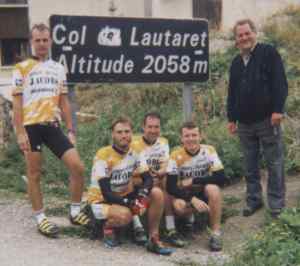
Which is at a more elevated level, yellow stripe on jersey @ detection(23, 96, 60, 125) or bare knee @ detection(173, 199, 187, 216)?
yellow stripe on jersey @ detection(23, 96, 60, 125)

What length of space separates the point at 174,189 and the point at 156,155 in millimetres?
414

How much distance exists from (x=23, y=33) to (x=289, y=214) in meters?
12.3

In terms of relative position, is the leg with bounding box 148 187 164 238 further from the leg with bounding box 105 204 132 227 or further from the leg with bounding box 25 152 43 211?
the leg with bounding box 25 152 43 211

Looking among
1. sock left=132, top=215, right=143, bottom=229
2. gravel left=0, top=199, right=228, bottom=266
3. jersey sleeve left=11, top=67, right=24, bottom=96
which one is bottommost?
gravel left=0, top=199, right=228, bottom=266

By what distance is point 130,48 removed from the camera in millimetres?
6684

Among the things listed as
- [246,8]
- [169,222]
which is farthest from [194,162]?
[246,8]

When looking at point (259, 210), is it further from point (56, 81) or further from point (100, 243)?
point (56, 81)

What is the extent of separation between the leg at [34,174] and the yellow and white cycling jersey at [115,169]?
1.61ft

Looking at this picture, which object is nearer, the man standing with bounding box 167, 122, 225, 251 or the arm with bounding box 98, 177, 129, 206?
the arm with bounding box 98, 177, 129, 206

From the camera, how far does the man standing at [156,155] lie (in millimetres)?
5781

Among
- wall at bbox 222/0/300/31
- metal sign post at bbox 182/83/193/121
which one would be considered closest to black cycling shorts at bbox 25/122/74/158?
metal sign post at bbox 182/83/193/121

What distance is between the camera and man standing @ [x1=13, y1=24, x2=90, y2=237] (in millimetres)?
5598

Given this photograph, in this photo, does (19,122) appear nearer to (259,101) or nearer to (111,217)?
(111,217)

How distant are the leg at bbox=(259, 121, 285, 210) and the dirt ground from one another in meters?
0.25
